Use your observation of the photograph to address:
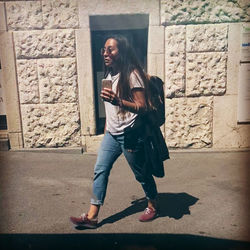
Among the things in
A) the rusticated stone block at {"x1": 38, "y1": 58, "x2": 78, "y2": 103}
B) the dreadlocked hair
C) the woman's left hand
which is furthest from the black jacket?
the rusticated stone block at {"x1": 38, "y1": 58, "x2": 78, "y2": 103}

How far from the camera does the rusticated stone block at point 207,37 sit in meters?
4.55

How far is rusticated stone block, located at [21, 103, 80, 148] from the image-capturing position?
193 inches

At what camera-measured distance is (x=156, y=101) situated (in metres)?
2.55

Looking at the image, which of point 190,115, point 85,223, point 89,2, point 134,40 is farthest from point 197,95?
point 85,223

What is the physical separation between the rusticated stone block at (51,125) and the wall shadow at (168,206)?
6.91 ft

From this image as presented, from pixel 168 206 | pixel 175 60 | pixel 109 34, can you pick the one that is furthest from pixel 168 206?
pixel 109 34

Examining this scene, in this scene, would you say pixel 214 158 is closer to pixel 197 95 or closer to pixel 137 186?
pixel 197 95

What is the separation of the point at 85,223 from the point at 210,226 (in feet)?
3.41

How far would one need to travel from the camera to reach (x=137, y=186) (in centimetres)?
358

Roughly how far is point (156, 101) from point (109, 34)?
2.72m

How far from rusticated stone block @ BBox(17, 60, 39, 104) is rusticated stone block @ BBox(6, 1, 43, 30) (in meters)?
0.52

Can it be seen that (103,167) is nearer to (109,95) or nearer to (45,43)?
(109,95)

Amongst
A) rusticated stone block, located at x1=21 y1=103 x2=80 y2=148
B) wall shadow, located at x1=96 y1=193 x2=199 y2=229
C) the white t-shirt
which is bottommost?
wall shadow, located at x1=96 y1=193 x2=199 y2=229

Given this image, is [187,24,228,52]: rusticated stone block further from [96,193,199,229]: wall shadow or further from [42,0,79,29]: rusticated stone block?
[96,193,199,229]: wall shadow
